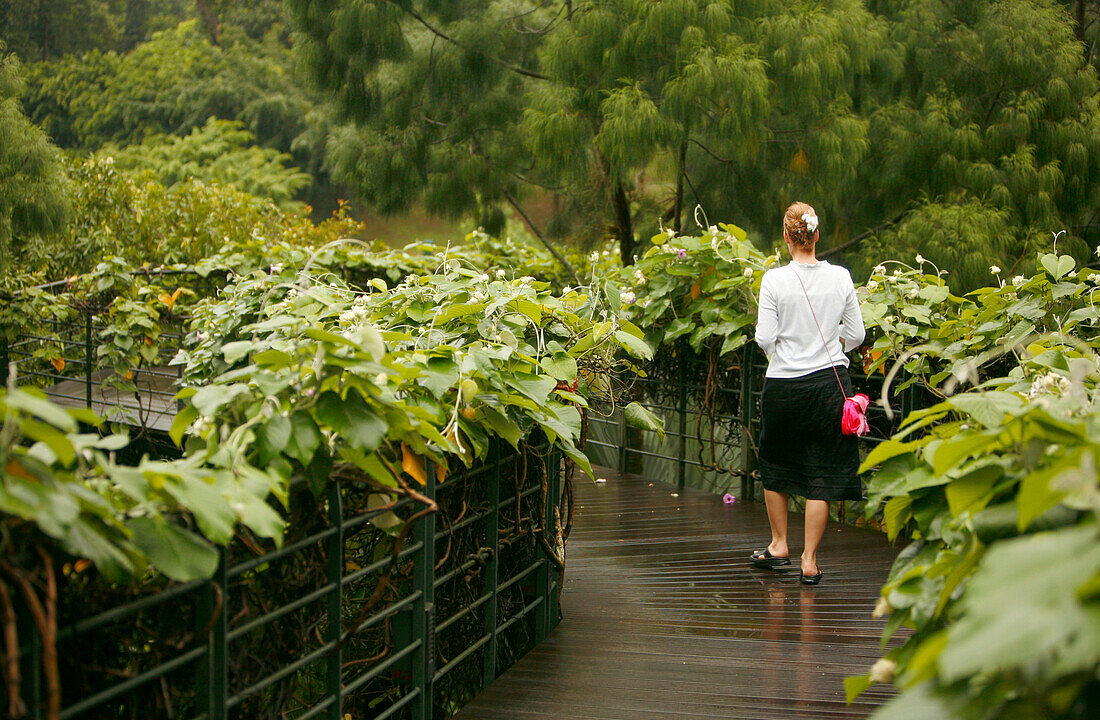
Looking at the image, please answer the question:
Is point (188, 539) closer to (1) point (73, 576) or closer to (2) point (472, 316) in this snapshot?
(1) point (73, 576)

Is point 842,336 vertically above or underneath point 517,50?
underneath

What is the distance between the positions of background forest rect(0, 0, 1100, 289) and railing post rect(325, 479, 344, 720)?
4.85 metres

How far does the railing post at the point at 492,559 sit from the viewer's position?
2.70 meters

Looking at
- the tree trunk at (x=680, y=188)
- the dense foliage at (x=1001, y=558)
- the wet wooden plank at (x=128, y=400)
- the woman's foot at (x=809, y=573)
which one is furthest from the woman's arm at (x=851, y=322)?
the wet wooden plank at (x=128, y=400)

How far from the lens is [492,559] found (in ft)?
8.93

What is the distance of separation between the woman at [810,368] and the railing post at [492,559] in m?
1.26

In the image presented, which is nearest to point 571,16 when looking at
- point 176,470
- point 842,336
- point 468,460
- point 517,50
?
point 517,50

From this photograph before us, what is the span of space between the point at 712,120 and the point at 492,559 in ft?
15.5

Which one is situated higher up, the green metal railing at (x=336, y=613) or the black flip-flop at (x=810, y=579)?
the green metal railing at (x=336, y=613)

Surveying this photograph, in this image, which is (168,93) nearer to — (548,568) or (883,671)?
(548,568)

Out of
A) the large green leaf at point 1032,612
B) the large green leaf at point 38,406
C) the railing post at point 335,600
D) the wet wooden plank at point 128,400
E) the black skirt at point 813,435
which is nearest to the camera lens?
the large green leaf at point 1032,612

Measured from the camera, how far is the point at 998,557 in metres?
0.92

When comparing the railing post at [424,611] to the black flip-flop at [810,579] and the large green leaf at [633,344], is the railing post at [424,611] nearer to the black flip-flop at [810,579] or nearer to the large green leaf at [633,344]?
the large green leaf at [633,344]

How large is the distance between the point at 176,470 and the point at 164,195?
424 inches
